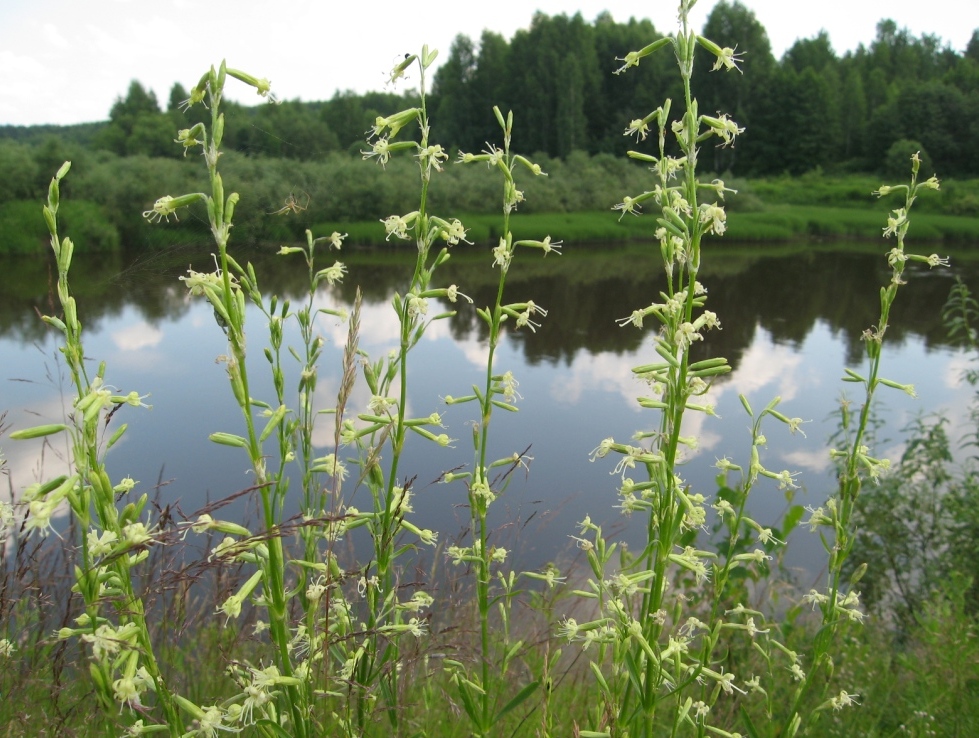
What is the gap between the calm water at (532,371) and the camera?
5.99m

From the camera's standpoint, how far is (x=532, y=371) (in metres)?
10.7

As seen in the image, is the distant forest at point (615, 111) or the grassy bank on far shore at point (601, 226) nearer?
the grassy bank on far shore at point (601, 226)

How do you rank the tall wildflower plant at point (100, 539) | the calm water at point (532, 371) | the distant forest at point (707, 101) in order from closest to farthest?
the tall wildflower plant at point (100, 539) < the calm water at point (532, 371) < the distant forest at point (707, 101)

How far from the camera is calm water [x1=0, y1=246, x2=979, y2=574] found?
5987mm

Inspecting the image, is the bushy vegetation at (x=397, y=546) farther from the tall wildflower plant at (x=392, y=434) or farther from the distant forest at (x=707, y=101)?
the distant forest at (x=707, y=101)

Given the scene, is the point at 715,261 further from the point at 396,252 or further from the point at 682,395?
the point at 682,395

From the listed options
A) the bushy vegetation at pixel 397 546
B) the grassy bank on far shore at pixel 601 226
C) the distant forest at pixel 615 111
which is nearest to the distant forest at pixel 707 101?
the distant forest at pixel 615 111

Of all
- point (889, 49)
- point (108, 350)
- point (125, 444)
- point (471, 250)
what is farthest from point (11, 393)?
point (889, 49)

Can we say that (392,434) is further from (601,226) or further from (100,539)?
(601,226)

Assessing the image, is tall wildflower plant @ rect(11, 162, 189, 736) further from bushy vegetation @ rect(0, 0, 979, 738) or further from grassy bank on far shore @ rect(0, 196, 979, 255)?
grassy bank on far shore @ rect(0, 196, 979, 255)

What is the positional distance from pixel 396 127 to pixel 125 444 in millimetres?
6613

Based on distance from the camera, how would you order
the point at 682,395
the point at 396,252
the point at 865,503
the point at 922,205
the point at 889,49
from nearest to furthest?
1. the point at 682,395
2. the point at 865,503
3. the point at 396,252
4. the point at 922,205
5. the point at 889,49

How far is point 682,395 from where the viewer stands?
1393 millimetres

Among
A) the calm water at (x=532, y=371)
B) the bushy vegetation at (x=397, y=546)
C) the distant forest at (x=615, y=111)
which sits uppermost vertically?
the distant forest at (x=615, y=111)
